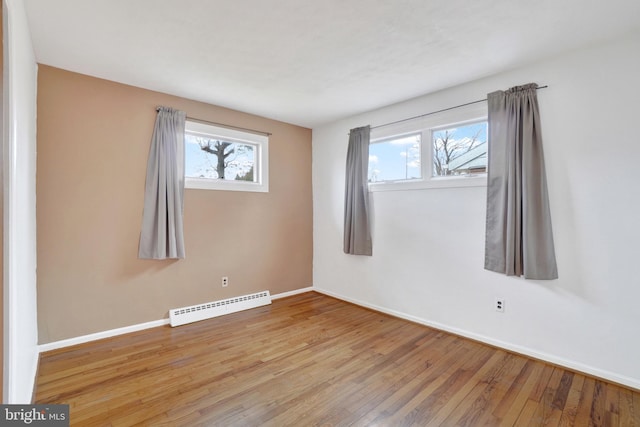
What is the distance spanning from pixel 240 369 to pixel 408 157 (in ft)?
9.29

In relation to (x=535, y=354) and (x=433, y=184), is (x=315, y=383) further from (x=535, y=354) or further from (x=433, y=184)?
(x=433, y=184)

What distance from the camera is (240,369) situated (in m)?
2.34

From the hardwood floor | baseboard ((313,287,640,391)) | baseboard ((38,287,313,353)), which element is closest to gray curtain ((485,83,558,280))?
baseboard ((313,287,640,391))

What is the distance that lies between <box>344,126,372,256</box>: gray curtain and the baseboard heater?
136 centimetres

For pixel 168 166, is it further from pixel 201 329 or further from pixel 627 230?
pixel 627 230

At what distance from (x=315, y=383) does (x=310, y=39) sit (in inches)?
101

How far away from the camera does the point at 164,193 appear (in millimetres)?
3117

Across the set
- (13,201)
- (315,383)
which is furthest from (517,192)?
(13,201)

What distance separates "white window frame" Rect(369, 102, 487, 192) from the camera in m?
2.91

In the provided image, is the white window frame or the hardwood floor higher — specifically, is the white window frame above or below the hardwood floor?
above

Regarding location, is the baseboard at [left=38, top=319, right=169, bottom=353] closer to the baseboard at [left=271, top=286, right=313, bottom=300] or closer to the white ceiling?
the baseboard at [left=271, top=286, right=313, bottom=300]

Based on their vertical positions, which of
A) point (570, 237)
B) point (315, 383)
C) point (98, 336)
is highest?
point (570, 237)

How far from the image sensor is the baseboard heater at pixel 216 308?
326cm

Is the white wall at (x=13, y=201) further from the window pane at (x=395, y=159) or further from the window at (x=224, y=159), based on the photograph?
the window pane at (x=395, y=159)
